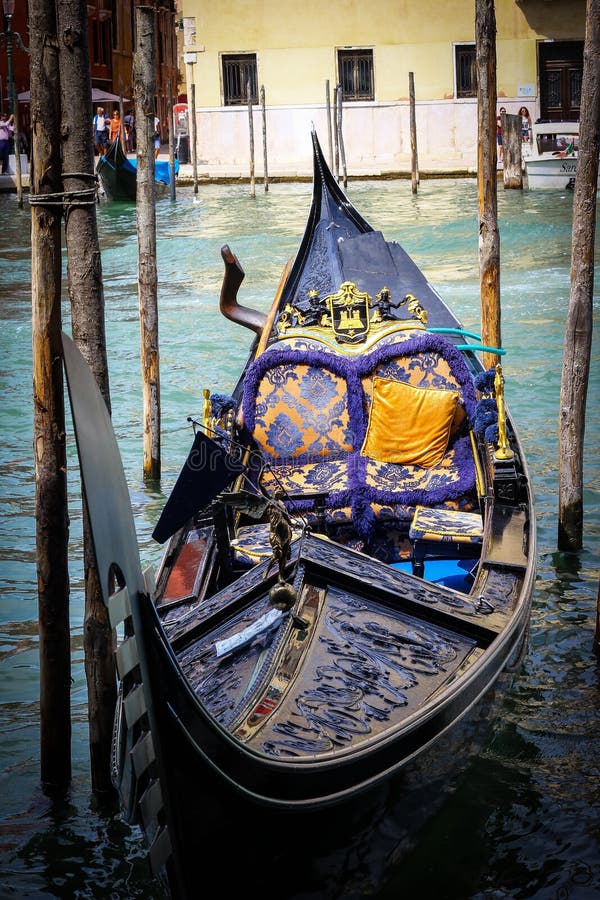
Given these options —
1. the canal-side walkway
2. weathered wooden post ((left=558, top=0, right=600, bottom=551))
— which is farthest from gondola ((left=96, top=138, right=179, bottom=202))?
weathered wooden post ((left=558, top=0, right=600, bottom=551))

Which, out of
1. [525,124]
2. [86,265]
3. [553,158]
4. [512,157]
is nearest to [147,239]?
[86,265]

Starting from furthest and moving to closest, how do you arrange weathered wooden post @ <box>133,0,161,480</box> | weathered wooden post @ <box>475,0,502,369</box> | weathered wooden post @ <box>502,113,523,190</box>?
weathered wooden post @ <box>502,113,523,190</box> < weathered wooden post @ <box>475,0,502,369</box> < weathered wooden post @ <box>133,0,161,480</box>

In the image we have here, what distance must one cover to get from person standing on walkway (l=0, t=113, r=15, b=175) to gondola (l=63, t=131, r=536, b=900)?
13034mm

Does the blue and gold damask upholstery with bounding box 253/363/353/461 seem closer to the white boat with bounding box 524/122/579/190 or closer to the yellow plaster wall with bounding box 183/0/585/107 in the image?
the white boat with bounding box 524/122/579/190

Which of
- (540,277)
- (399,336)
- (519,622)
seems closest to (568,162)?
(540,277)

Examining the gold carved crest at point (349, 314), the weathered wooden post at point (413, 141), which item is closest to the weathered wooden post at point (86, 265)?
the gold carved crest at point (349, 314)

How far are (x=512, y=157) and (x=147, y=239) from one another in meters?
10.7

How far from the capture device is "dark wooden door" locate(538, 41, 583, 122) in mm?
16266

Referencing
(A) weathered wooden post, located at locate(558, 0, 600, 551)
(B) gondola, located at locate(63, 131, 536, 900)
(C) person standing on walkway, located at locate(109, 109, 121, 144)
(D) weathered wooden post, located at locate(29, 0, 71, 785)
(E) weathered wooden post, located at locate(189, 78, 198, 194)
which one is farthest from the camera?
(C) person standing on walkway, located at locate(109, 109, 121, 144)

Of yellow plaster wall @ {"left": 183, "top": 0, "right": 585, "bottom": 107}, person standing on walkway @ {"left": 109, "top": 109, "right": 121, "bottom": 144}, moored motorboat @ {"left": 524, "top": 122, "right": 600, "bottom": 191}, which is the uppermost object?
yellow plaster wall @ {"left": 183, "top": 0, "right": 585, "bottom": 107}

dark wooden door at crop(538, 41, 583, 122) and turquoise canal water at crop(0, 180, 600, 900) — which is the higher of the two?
dark wooden door at crop(538, 41, 583, 122)

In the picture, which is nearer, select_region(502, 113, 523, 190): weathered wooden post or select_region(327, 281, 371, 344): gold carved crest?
select_region(327, 281, 371, 344): gold carved crest

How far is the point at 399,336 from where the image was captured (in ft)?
13.0

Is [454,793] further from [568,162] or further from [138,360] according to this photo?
[568,162]
